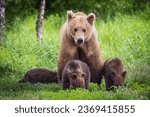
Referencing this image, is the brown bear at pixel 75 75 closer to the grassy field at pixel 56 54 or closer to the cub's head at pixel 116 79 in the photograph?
the grassy field at pixel 56 54

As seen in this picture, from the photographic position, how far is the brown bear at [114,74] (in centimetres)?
1267

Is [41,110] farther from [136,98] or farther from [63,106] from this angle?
[136,98]

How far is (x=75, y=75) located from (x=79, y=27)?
3.90 ft

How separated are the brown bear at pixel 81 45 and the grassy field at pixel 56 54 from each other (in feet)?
1.23

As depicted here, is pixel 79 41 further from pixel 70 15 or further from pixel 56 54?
pixel 56 54

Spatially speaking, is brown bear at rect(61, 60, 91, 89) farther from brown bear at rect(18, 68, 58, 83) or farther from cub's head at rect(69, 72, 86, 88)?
brown bear at rect(18, 68, 58, 83)

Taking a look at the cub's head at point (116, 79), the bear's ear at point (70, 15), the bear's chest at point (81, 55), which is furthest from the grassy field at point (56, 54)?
the bear's ear at point (70, 15)

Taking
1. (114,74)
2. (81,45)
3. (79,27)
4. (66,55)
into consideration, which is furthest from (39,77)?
(114,74)

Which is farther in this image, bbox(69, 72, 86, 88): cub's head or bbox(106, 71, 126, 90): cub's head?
bbox(106, 71, 126, 90): cub's head

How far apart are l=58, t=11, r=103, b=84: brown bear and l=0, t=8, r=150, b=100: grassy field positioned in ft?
1.23

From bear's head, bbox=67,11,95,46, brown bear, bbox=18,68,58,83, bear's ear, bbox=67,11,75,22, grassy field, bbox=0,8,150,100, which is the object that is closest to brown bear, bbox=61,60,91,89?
grassy field, bbox=0,8,150,100

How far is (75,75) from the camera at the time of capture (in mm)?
12234

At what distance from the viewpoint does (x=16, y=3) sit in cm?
1864

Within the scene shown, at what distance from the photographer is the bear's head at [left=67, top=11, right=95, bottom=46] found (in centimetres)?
1301
